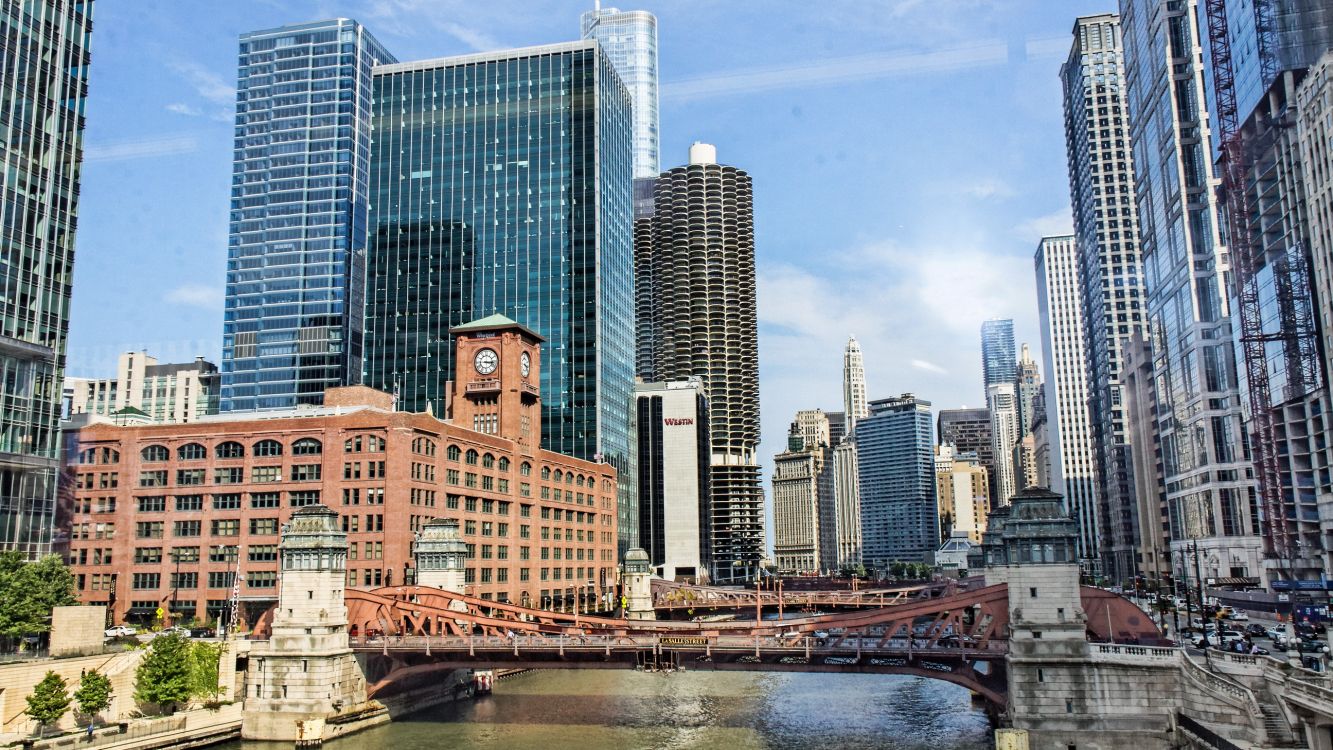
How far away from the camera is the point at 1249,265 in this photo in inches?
5202

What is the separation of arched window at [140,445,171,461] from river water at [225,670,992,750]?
43.1 m

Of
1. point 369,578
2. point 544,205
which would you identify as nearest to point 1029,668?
point 369,578

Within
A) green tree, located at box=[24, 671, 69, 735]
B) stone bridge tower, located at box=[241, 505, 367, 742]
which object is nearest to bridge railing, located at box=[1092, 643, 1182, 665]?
stone bridge tower, located at box=[241, 505, 367, 742]

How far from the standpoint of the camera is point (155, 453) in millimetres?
108625

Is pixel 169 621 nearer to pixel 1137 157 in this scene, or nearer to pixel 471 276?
pixel 471 276

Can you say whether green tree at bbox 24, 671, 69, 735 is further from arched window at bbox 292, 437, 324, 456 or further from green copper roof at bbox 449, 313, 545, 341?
green copper roof at bbox 449, 313, 545, 341

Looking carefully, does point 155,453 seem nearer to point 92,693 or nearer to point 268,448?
point 268,448

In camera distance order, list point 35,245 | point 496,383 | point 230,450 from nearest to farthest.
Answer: point 35,245, point 230,450, point 496,383

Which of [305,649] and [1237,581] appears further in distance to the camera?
[1237,581]

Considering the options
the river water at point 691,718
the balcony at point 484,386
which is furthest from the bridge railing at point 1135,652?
the balcony at point 484,386

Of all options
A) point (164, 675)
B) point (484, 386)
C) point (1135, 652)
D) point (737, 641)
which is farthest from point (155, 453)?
point (1135, 652)

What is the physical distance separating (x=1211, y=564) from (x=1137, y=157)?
77.4 meters

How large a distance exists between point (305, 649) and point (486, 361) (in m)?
67.7

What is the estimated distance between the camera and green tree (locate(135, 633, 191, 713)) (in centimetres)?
6800
